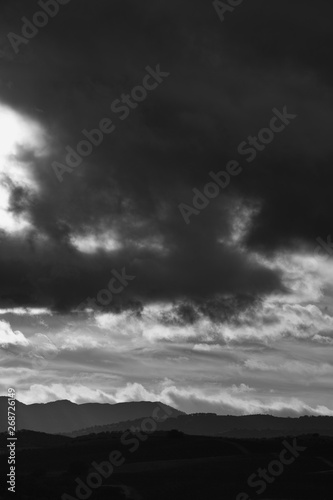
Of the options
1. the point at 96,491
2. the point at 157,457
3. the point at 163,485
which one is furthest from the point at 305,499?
the point at 157,457

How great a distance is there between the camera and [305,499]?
9162cm

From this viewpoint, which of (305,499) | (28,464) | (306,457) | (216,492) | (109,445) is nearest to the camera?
(305,499)

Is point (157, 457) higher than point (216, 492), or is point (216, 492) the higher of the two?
point (157, 457)

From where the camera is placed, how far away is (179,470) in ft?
368

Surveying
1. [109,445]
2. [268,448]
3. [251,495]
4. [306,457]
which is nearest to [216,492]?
[251,495]

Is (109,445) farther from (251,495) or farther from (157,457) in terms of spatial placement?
(251,495)

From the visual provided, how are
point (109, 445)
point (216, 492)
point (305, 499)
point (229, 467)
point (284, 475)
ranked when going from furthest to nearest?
point (109, 445) → point (229, 467) → point (284, 475) → point (216, 492) → point (305, 499)

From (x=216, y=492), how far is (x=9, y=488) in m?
28.3

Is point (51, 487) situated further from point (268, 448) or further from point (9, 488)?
point (268, 448)

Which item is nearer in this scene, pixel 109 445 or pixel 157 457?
pixel 157 457

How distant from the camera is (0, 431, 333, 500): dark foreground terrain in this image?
314 ft

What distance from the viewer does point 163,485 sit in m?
102

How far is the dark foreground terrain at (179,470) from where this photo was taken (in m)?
95.6

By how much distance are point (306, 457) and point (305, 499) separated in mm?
32579
